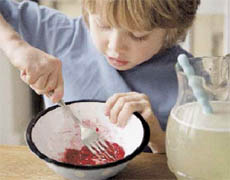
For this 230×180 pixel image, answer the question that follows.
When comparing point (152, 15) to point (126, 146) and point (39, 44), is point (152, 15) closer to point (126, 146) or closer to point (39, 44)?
point (126, 146)

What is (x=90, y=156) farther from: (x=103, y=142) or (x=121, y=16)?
(x=121, y=16)

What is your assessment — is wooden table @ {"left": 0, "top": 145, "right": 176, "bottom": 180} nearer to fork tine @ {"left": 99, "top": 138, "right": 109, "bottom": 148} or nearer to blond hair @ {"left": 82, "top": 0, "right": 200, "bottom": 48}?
fork tine @ {"left": 99, "top": 138, "right": 109, "bottom": 148}

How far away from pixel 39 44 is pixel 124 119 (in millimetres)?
531

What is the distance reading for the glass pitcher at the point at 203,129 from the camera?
620 mm

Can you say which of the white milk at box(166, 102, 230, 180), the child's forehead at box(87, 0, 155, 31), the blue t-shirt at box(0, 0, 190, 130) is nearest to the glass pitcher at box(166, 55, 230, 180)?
the white milk at box(166, 102, 230, 180)

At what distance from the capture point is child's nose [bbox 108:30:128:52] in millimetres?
941

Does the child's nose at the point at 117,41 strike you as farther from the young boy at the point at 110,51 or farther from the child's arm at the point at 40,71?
the child's arm at the point at 40,71

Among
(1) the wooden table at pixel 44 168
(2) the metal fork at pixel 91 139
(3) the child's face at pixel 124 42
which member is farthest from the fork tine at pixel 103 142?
(3) the child's face at pixel 124 42

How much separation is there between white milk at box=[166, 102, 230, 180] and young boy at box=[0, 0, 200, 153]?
0.18m

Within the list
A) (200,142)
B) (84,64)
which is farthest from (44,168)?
(84,64)

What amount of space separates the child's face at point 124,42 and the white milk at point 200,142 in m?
0.33

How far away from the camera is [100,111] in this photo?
900 mm

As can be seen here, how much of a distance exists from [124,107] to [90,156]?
140 mm

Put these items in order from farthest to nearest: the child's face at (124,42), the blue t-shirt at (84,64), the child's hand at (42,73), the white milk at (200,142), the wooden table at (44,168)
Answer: the blue t-shirt at (84,64) < the child's face at (124,42) < the child's hand at (42,73) < the wooden table at (44,168) < the white milk at (200,142)
